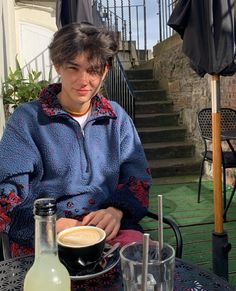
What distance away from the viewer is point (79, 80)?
1380mm

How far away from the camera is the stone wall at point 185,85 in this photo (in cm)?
461

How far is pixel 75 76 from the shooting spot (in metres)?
1.38

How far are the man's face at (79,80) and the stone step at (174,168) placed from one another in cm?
372

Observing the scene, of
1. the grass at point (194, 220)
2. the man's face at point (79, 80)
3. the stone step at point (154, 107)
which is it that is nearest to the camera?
the man's face at point (79, 80)

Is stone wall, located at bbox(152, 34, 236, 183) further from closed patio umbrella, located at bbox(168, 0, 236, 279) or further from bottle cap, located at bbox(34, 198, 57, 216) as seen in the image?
bottle cap, located at bbox(34, 198, 57, 216)

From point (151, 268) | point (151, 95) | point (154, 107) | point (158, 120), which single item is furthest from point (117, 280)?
point (151, 95)

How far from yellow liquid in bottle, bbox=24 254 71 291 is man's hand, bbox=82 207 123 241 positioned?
1.85ft

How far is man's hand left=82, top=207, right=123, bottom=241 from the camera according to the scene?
4.19ft

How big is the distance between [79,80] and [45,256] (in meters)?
0.81

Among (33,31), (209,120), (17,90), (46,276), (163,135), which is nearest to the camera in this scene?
(46,276)

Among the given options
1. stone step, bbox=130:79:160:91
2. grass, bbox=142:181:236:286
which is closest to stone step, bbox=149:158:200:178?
grass, bbox=142:181:236:286

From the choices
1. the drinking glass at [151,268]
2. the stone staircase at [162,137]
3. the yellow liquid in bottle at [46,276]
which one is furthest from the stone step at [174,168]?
the yellow liquid in bottle at [46,276]

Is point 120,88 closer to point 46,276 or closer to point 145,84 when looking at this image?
point 145,84

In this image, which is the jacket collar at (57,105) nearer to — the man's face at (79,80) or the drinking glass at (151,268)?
the man's face at (79,80)
